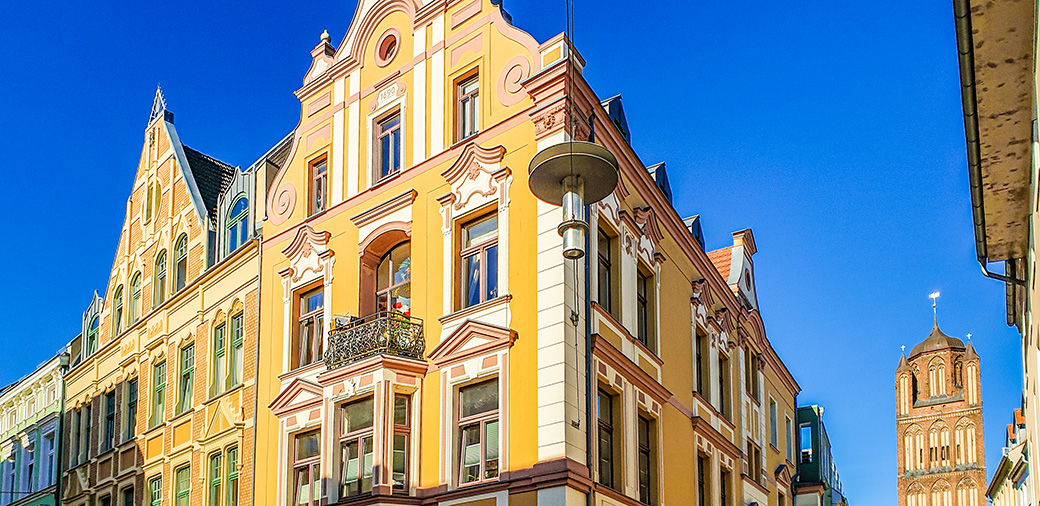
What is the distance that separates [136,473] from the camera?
96.4 feet

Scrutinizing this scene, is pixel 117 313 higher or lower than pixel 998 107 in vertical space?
higher

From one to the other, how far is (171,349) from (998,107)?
2217 cm

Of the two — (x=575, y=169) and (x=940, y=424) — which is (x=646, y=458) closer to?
(x=575, y=169)

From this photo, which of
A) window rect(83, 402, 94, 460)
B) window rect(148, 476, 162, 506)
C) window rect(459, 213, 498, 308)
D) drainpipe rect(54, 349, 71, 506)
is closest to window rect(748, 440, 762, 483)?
window rect(459, 213, 498, 308)

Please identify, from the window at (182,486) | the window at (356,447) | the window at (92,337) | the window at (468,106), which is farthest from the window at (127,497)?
the window at (468,106)

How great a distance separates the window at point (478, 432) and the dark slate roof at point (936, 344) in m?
Result: 137

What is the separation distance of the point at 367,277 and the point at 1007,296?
39.0ft

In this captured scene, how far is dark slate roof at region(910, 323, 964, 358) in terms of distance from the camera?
484 ft

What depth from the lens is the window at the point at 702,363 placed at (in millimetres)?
27891

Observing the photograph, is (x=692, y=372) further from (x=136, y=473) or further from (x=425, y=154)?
(x=136, y=473)

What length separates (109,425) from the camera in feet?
105

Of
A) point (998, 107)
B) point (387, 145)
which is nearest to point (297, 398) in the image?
point (387, 145)

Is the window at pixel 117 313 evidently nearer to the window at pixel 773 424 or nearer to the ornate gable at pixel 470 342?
the ornate gable at pixel 470 342

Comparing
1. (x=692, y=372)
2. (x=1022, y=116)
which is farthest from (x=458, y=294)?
(x=1022, y=116)
